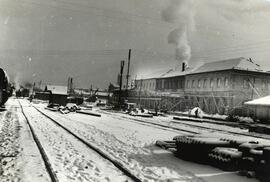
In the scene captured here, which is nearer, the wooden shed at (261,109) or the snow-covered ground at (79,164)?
the snow-covered ground at (79,164)

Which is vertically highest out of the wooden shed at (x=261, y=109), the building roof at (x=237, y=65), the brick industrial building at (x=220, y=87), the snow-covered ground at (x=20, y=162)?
the building roof at (x=237, y=65)

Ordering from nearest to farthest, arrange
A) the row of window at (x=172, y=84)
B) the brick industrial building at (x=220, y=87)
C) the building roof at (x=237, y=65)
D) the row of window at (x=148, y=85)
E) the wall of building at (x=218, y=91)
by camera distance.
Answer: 1. the wall of building at (x=218, y=91)
2. the brick industrial building at (x=220, y=87)
3. the building roof at (x=237, y=65)
4. the row of window at (x=172, y=84)
5. the row of window at (x=148, y=85)

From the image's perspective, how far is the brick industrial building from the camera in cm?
4788

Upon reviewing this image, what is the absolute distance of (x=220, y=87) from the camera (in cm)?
5141

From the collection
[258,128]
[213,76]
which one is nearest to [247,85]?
[213,76]

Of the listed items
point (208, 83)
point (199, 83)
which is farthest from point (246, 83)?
point (199, 83)

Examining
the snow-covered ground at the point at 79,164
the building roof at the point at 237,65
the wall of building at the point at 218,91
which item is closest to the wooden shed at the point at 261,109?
the wall of building at the point at 218,91

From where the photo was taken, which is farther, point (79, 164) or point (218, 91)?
point (218, 91)

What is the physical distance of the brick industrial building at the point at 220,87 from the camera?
157ft

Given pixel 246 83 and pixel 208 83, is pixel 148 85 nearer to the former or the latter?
pixel 208 83

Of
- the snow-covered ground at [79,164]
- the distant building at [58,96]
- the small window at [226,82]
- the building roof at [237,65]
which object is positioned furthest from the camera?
the distant building at [58,96]

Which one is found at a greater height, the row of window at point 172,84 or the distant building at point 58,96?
the row of window at point 172,84

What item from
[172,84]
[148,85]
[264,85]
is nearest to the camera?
[264,85]

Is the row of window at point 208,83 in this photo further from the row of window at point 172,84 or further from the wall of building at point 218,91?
the row of window at point 172,84
